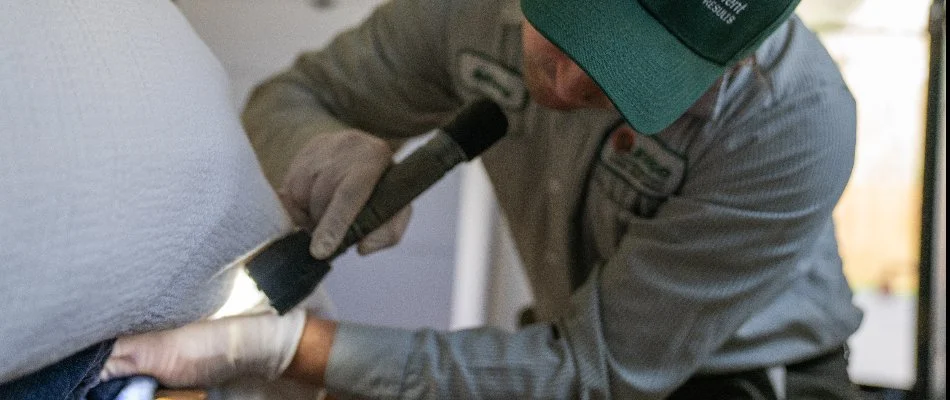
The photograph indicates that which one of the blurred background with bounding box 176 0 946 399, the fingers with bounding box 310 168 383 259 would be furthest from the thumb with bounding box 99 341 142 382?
the blurred background with bounding box 176 0 946 399

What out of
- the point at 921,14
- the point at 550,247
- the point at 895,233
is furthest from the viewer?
the point at 895,233

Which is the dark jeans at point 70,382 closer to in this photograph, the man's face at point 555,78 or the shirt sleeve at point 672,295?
the shirt sleeve at point 672,295

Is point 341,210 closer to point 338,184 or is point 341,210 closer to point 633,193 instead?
point 338,184

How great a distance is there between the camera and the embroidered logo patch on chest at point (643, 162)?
776 millimetres

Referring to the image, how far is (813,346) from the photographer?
2.89 feet

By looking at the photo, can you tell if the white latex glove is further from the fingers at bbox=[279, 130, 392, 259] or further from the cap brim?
the cap brim

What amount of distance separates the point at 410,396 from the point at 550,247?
0.26 m

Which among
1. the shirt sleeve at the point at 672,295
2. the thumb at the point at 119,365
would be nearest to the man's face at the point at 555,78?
the shirt sleeve at the point at 672,295

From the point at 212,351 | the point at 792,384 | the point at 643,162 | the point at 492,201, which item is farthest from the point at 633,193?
the point at 492,201

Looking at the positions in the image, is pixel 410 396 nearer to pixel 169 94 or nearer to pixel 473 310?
pixel 169 94

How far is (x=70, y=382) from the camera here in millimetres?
484

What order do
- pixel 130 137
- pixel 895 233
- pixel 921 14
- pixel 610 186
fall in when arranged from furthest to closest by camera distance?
pixel 895 233, pixel 921 14, pixel 610 186, pixel 130 137

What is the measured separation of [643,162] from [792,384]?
29 centimetres

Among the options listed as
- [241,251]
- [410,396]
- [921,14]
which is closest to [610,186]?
[410,396]
